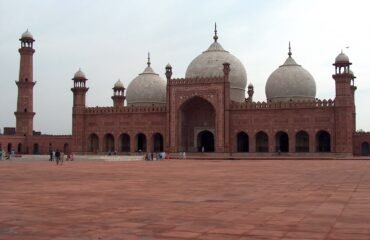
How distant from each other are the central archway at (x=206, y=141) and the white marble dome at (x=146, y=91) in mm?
4648

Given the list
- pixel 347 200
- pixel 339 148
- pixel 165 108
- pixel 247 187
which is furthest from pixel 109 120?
pixel 347 200

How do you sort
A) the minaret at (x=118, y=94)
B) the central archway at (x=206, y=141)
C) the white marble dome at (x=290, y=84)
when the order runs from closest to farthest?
the white marble dome at (x=290, y=84) < the central archway at (x=206, y=141) < the minaret at (x=118, y=94)

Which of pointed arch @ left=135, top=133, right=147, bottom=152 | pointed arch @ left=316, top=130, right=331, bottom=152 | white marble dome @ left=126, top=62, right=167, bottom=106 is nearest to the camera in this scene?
pointed arch @ left=316, top=130, right=331, bottom=152

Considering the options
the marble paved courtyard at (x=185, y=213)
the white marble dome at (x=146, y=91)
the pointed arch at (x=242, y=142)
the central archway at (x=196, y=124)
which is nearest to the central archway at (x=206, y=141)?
the central archway at (x=196, y=124)

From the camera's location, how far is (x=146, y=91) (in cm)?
3506

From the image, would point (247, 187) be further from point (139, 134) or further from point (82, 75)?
point (82, 75)

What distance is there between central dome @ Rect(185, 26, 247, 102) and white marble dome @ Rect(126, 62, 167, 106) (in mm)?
2956

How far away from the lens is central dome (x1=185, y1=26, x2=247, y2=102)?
Answer: 31984 mm

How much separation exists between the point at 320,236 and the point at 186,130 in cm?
2802

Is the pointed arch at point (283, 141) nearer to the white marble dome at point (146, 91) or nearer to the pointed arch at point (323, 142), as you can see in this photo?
the pointed arch at point (323, 142)

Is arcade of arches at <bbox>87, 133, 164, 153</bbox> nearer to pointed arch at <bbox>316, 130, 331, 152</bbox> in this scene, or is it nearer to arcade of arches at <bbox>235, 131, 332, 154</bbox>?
arcade of arches at <bbox>235, 131, 332, 154</bbox>

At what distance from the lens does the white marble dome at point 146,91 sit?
115ft

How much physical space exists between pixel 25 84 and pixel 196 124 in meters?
12.5

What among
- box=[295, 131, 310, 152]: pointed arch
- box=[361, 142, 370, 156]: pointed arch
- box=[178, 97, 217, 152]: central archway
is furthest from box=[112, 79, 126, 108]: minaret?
box=[361, 142, 370, 156]: pointed arch
